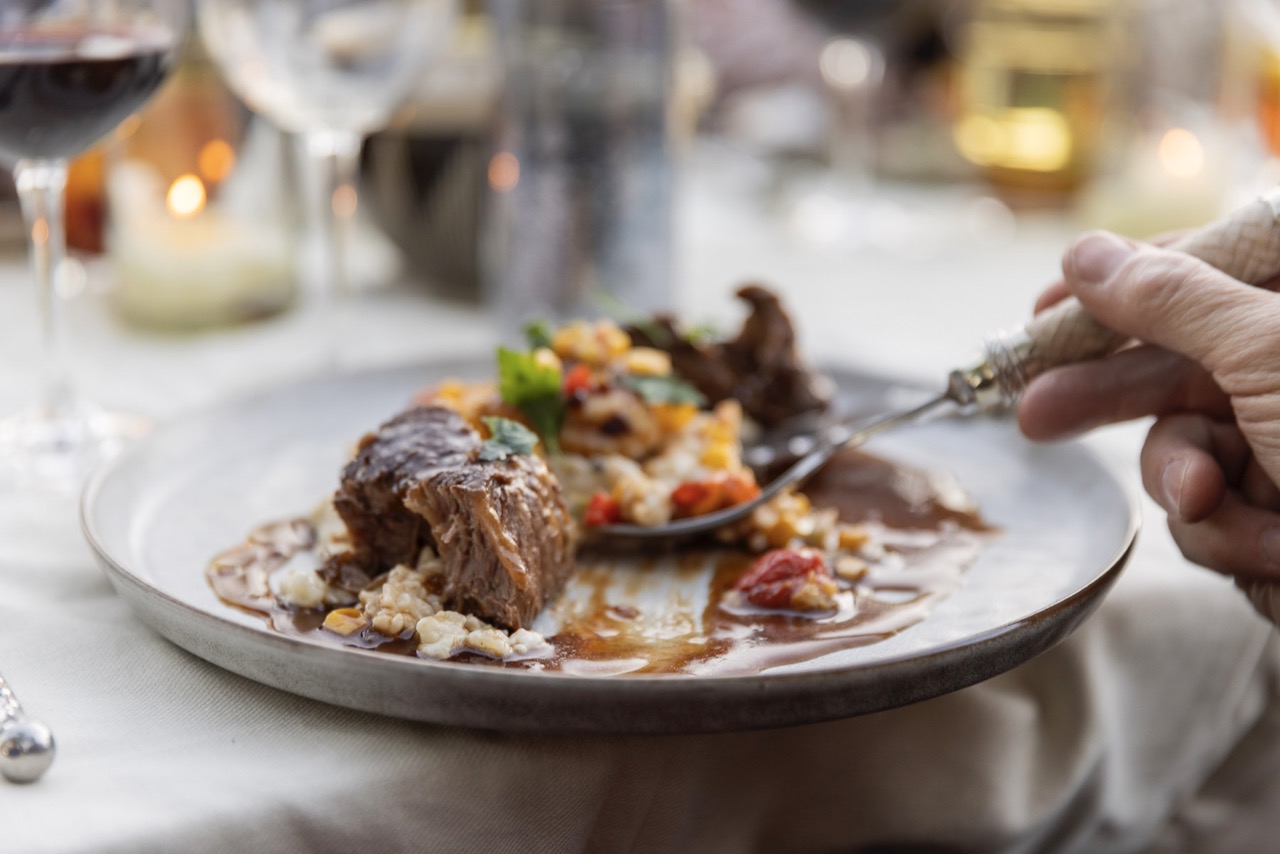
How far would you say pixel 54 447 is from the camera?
1674 millimetres

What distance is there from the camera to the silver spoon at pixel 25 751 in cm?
96

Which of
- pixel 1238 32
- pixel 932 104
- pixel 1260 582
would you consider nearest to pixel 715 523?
pixel 1260 582

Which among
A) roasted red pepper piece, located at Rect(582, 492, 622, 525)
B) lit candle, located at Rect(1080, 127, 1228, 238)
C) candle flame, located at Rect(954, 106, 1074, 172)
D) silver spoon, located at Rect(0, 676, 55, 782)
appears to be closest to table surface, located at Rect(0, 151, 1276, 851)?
silver spoon, located at Rect(0, 676, 55, 782)

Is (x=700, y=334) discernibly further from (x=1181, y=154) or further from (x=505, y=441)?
(x=1181, y=154)

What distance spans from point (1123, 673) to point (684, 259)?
157 centimetres

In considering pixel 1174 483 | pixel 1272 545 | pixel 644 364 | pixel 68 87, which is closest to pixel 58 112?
pixel 68 87

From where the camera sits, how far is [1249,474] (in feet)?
4.75

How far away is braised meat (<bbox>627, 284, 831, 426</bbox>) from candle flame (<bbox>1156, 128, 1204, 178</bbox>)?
132 centimetres

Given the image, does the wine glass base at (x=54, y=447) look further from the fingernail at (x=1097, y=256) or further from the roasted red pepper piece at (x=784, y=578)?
the fingernail at (x=1097, y=256)

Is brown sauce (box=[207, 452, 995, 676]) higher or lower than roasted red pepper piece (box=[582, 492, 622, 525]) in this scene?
lower

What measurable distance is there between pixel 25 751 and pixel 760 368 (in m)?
0.99

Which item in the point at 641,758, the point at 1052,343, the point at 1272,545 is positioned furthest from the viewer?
the point at 1052,343

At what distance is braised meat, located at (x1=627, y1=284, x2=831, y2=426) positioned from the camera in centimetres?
170

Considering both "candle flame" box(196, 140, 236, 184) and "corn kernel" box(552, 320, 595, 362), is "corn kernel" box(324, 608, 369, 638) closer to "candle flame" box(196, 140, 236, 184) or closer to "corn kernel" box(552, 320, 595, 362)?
"corn kernel" box(552, 320, 595, 362)
